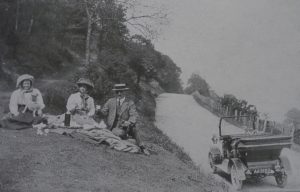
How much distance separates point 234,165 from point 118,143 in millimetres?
2689

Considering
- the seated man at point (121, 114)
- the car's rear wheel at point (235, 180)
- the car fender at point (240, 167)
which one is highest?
the seated man at point (121, 114)

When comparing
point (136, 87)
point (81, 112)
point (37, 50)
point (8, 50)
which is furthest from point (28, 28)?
point (81, 112)

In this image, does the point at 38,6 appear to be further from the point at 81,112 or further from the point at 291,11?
the point at 291,11

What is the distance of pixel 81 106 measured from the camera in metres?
9.57

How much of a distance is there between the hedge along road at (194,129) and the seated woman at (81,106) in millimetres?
3683

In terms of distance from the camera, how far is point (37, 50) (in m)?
18.7

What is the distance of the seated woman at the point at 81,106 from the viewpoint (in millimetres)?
→ 9461

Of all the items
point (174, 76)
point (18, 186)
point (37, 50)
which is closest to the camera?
point (18, 186)

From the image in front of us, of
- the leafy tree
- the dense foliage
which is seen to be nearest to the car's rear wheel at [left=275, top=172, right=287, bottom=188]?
the dense foliage

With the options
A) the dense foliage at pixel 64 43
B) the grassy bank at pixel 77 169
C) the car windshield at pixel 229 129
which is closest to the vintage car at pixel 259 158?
the grassy bank at pixel 77 169

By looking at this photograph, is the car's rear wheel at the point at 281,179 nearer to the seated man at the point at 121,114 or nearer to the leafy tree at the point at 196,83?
the seated man at the point at 121,114

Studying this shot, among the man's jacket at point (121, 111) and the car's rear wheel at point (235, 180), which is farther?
the man's jacket at point (121, 111)

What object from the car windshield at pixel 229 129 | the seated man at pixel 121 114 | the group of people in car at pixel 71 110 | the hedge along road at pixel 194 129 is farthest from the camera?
the car windshield at pixel 229 129

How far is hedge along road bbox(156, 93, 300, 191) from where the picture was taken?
9.91 meters
